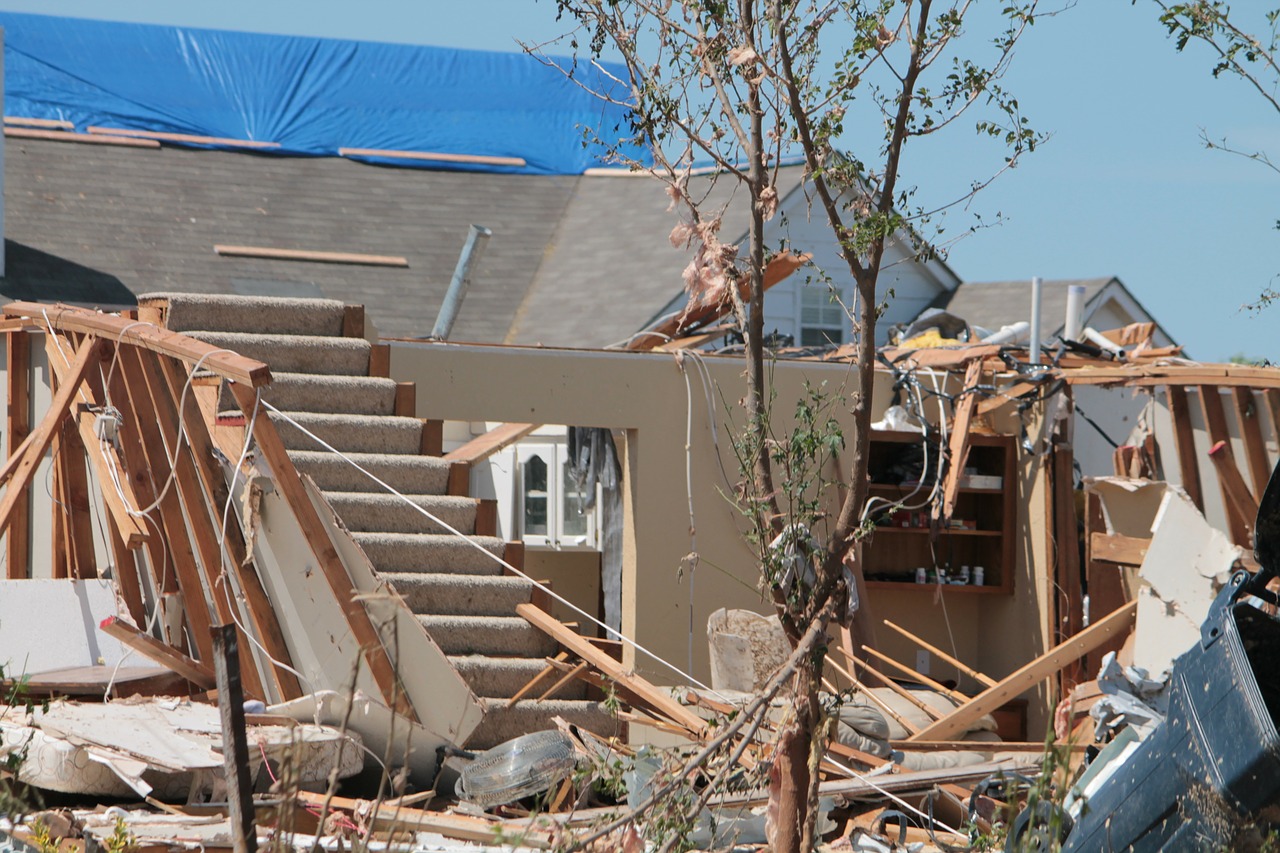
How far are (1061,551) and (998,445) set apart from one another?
954 millimetres

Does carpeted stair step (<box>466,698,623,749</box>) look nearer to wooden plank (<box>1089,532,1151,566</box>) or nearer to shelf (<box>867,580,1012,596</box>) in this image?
shelf (<box>867,580,1012,596</box>)

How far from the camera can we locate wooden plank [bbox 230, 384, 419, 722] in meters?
7.32

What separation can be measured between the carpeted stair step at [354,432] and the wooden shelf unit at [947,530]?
149 inches

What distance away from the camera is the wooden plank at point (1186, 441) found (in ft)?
32.7

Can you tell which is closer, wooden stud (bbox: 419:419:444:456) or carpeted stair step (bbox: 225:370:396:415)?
carpeted stair step (bbox: 225:370:396:415)

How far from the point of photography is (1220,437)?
31.9 feet

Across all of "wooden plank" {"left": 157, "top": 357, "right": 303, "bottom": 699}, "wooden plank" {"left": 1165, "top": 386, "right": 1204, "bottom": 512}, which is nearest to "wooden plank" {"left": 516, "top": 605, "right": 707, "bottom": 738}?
"wooden plank" {"left": 157, "top": 357, "right": 303, "bottom": 699}

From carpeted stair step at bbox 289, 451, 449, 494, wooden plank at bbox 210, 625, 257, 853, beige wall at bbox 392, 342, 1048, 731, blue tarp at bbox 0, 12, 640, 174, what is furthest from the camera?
blue tarp at bbox 0, 12, 640, 174

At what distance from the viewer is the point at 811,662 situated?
497cm

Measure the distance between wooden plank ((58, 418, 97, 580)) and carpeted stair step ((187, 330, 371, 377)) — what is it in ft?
3.46

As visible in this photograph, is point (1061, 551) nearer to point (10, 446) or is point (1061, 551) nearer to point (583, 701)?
point (583, 701)

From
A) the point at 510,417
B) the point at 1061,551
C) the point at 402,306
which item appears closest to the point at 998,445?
the point at 1061,551

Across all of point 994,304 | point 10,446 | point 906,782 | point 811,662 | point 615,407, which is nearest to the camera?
point 811,662

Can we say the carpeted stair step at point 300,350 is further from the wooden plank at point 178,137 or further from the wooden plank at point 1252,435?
the wooden plank at point 178,137
